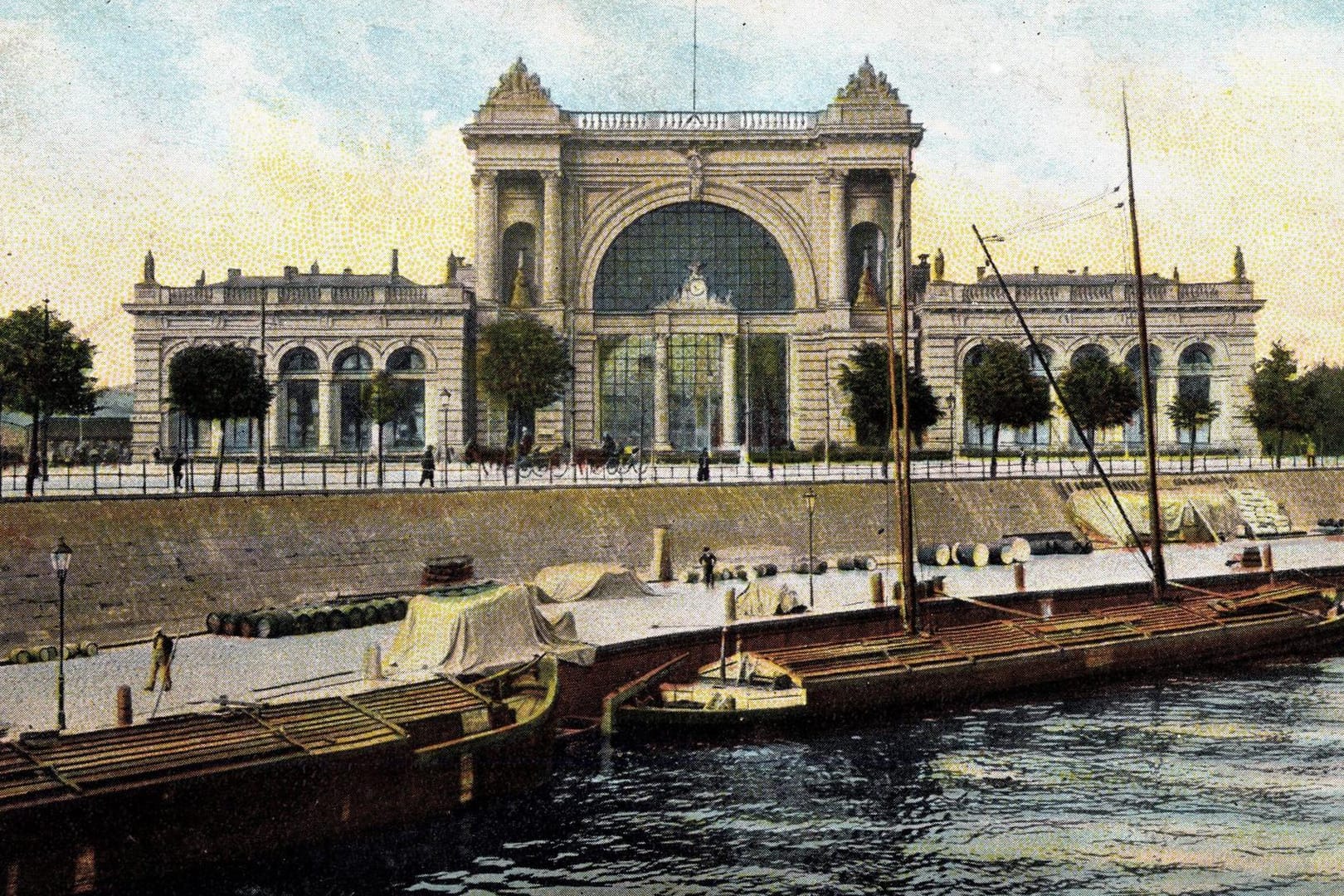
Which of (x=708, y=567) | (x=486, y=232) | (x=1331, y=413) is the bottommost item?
(x=708, y=567)

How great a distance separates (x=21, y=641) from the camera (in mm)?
35312

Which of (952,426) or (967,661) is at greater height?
(952,426)

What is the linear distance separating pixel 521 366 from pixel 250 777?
48.1 metres

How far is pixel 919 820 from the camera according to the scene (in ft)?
85.8

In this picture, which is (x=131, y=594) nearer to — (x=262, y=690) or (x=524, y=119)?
(x=262, y=690)

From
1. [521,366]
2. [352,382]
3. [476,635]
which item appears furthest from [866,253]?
[476,635]

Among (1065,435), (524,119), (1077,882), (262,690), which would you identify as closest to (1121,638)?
(1077,882)

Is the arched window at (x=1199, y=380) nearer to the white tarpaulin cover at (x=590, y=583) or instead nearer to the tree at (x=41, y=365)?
the white tarpaulin cover at (x=590, y=583)

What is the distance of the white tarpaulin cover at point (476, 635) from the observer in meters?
31.6

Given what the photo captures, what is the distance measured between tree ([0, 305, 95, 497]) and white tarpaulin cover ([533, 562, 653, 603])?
1765 cm

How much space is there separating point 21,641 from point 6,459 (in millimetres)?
27914

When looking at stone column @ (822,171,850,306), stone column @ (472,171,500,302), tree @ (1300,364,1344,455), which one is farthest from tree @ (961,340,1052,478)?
tree @ (1300,364,1344,455)

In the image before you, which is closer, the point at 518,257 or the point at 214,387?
the point at 214,387

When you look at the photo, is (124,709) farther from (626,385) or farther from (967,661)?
(626,385)
